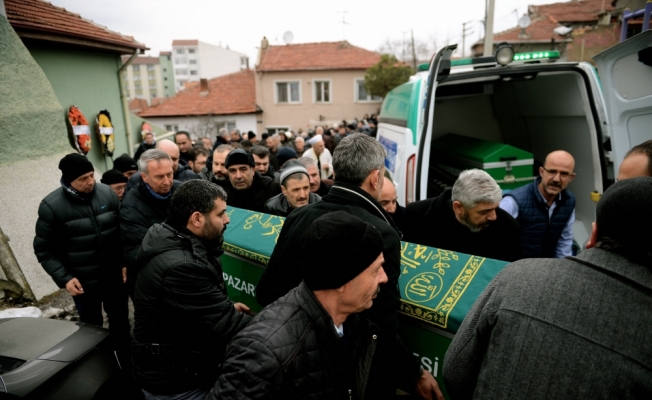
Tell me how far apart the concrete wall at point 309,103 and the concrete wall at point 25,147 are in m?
21.5

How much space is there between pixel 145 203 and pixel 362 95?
81.3 feet

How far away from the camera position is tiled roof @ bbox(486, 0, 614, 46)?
25.3 m

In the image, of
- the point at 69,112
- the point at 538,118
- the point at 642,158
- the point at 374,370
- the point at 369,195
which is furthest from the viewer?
the point at 69,112

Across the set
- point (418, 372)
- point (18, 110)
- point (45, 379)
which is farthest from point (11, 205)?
point (418, 372)

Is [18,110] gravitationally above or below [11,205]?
above

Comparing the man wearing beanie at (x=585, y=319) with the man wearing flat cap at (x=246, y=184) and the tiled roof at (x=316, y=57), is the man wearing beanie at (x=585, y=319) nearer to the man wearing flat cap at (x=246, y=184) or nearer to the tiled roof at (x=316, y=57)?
the man wearing flat cap at (x=246, y=184)

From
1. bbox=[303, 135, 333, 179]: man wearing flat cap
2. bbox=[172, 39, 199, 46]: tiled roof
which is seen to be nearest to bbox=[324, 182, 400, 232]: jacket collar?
bbox=[303, 135, 333, 179]: man wearing flat cap

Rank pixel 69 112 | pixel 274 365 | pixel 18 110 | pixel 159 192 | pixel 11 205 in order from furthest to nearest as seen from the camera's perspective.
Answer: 1. pixel 69 112
2. pixel 18 110
3. pixel 11 205
4. pixel 159 192
5. pixel 274 365

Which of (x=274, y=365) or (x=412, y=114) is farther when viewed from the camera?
(x=412, y=114)

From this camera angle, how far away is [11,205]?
4305mm

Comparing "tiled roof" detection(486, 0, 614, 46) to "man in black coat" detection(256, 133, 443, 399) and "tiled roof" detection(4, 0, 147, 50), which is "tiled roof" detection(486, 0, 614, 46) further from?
"man in black coat" detection(256, 133, 443, 399)

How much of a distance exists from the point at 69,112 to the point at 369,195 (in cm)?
824

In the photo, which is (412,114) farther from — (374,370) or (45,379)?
(45,379)

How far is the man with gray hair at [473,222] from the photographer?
265 centimetres
